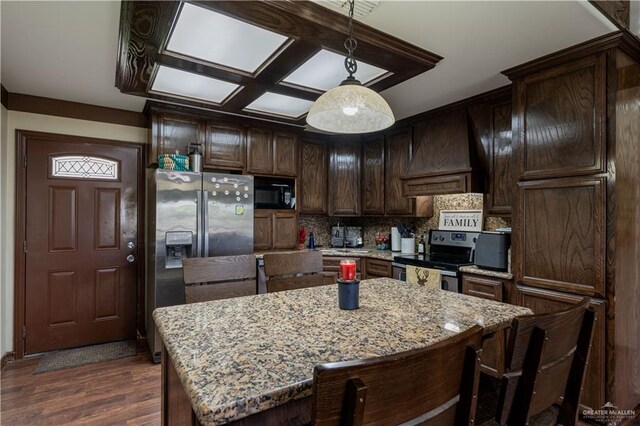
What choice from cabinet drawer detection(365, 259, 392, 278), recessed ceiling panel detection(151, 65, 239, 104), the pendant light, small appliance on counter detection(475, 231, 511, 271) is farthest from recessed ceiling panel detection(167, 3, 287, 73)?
cabinet drawer detection(365, 259, 392, 278)

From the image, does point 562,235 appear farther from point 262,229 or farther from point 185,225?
point 185,225

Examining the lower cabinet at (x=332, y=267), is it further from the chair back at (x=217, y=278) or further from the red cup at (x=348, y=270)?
the red cup at (x=348, y=270)

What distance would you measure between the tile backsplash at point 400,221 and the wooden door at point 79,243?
214 centimetres

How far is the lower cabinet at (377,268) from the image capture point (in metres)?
3.53

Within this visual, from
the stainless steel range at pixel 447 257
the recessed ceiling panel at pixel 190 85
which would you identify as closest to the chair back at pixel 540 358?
the stainless steel range at pixel 447 257

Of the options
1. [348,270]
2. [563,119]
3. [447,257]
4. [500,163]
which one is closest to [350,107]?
[348,270]

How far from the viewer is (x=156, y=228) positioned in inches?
117

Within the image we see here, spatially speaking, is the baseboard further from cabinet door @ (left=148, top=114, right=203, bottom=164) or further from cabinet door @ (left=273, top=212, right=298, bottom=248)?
cabinet door @ (left=273, top=212, right=298, bottom=248)

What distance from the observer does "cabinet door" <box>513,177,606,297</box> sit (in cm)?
207

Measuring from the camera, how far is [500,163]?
2.94 m

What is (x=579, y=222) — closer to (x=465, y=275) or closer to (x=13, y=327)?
(x=465, y=275)

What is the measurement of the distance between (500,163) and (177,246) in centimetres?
306

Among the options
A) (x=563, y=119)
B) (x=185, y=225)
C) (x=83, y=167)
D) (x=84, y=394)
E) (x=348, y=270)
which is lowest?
(x=84, y=394)

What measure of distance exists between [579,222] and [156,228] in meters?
3.31
